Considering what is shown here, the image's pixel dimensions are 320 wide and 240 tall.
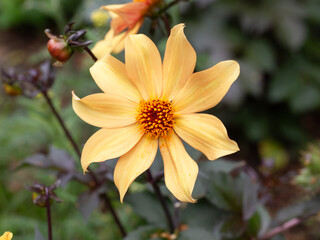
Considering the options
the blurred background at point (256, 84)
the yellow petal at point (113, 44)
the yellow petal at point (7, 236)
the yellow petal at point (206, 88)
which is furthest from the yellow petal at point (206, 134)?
the blurred background at point (256, 84)

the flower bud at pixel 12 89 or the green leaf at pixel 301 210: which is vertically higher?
the flower bud at pixel 12 89

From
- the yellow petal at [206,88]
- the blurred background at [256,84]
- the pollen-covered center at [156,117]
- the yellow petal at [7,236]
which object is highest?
the yellow petal at [206,88]

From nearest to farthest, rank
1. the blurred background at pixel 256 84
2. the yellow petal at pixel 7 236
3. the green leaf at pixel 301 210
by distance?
1. the yellow petal at pixel 7 236
2. the green leaf at pixel 301 210
3. the blurred background at pixel 256 84

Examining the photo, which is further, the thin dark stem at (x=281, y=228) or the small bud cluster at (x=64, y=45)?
the thin dark stem at (x=281, y=228)

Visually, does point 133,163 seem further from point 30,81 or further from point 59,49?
point 30,81

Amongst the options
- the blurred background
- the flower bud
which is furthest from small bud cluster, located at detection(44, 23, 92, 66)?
the blurred background

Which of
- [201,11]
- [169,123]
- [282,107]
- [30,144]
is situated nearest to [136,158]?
[169,123]

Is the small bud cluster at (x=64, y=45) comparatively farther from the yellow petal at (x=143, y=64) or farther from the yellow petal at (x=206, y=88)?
the yellow petal at (x=206, y=88)

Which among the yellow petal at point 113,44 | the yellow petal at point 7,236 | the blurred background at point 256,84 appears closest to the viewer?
the yellow petal at point 7,236

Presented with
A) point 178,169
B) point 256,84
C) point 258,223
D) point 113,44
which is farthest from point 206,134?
point 256,84
